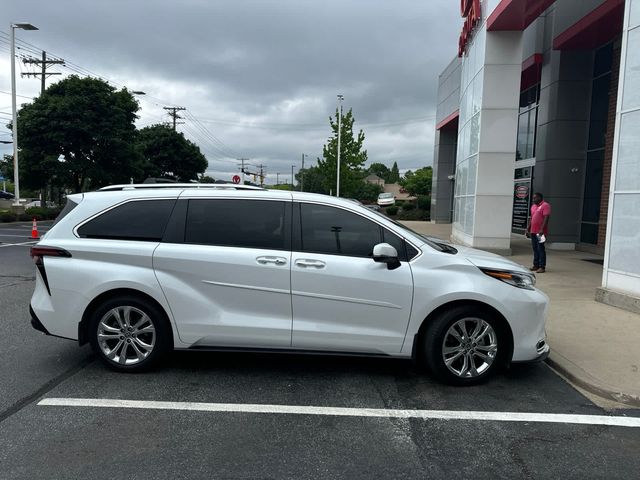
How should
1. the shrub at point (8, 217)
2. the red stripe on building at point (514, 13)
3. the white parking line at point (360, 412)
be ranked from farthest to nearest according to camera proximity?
the shrub at point (8, 217) < the red stripe on building at point (514, 13) < the white parking line at point (360, 412)

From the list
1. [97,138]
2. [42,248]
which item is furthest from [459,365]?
[97,138]

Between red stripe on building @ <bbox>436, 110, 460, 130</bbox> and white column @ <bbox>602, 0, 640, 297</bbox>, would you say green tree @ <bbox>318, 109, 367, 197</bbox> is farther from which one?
white column @ <bbox>602, 0, 640, 297</bbox>

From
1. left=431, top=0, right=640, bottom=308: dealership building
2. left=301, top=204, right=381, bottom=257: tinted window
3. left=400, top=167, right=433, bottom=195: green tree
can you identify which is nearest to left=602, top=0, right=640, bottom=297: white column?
left=301, top=204, right=381, bottom=257: tinted window

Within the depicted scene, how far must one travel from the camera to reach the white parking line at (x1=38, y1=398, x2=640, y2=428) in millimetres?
3980

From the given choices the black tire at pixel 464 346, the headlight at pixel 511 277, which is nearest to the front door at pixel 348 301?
the black tire at pixel 464 346

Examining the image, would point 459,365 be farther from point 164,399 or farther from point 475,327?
point 164,399

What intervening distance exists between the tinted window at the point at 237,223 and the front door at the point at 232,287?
10mm

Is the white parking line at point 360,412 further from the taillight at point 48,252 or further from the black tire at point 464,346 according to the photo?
the taillight at point 48,252

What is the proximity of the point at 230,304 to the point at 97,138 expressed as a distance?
2930 cm

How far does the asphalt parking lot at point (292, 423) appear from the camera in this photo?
3.22 metres

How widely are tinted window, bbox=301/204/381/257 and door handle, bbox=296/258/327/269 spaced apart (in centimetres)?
12

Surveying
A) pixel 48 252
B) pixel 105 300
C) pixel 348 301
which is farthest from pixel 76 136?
pixel 348 301

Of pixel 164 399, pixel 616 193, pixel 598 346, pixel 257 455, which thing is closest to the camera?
pixel 257 455

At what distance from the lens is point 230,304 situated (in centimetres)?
461
